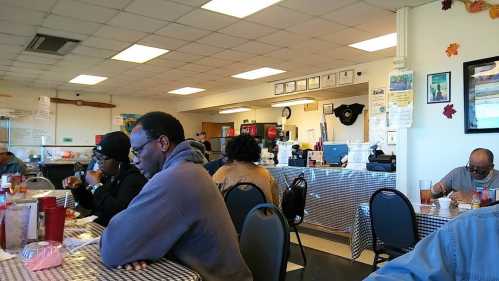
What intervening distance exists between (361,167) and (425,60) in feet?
5.72

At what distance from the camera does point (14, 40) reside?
5371 millimetres

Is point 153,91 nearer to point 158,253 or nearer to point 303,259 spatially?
point 303,259

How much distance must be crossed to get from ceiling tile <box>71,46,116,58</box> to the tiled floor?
12.6 ft

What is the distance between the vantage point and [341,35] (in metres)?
5.03

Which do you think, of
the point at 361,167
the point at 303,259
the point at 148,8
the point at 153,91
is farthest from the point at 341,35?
the point at 153,91

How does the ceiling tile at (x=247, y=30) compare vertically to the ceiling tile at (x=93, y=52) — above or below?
above

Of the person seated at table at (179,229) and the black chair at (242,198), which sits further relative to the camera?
the black chair at (242,198)

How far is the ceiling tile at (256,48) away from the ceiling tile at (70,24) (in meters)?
1.89

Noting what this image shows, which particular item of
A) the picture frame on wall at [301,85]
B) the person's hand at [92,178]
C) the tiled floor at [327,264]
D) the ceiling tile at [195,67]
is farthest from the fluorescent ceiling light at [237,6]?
the picture frame on wall at [301,85]

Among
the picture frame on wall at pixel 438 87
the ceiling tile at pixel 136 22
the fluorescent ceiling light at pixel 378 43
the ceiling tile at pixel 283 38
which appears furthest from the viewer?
the fluorescent ceiling light at pixel 378 43

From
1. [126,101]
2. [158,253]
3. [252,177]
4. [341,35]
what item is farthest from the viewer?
[126,101]

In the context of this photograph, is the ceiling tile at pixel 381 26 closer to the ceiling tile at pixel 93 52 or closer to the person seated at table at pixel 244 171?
the person seated at table at pixel 244 171

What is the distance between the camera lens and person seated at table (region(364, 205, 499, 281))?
0.68m

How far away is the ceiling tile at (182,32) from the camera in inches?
186
